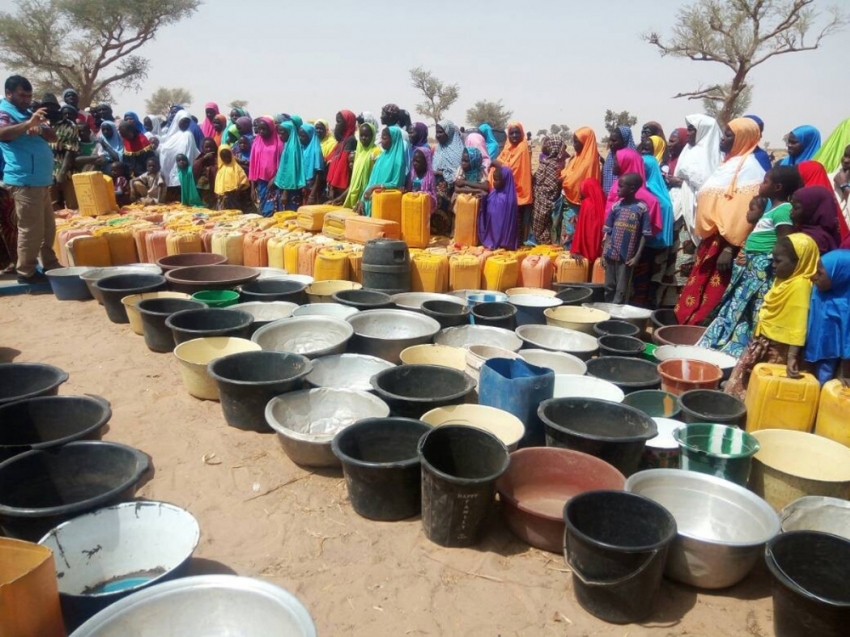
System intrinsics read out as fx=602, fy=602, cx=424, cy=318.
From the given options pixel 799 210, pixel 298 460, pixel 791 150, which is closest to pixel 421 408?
pixel 298 460

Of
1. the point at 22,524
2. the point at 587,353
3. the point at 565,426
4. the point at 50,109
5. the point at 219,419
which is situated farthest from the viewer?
the point at 50,109

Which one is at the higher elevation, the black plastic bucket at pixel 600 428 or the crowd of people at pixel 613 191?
the crowd of people at pixel 613 191

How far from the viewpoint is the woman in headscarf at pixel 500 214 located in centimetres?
655

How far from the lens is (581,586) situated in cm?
242

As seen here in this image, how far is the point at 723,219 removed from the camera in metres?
5.03

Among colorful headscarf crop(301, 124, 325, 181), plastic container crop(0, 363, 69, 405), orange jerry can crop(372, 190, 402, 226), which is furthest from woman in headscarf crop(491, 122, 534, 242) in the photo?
plastic container crop(0, 363, 69, 405)

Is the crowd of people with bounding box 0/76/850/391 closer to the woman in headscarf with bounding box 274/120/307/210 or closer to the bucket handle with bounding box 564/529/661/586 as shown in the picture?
the woman in headscarf with bounding box 274/120/307/210

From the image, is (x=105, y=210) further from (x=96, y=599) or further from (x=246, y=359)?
(x=96, y=599)

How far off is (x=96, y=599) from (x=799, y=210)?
4.32m

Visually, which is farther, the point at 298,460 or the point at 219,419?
the point at 219,419

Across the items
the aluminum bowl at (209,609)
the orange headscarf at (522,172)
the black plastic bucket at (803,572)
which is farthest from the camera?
the orange headscarf at (522,172)

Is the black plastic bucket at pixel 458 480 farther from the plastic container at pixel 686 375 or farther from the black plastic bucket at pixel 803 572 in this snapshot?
the plastic container at pixel 686 375

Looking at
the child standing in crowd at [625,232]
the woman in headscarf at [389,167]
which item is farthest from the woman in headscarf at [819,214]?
the woman in headscarf at [389,167]

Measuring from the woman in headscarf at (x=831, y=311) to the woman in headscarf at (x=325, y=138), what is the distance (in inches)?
274
